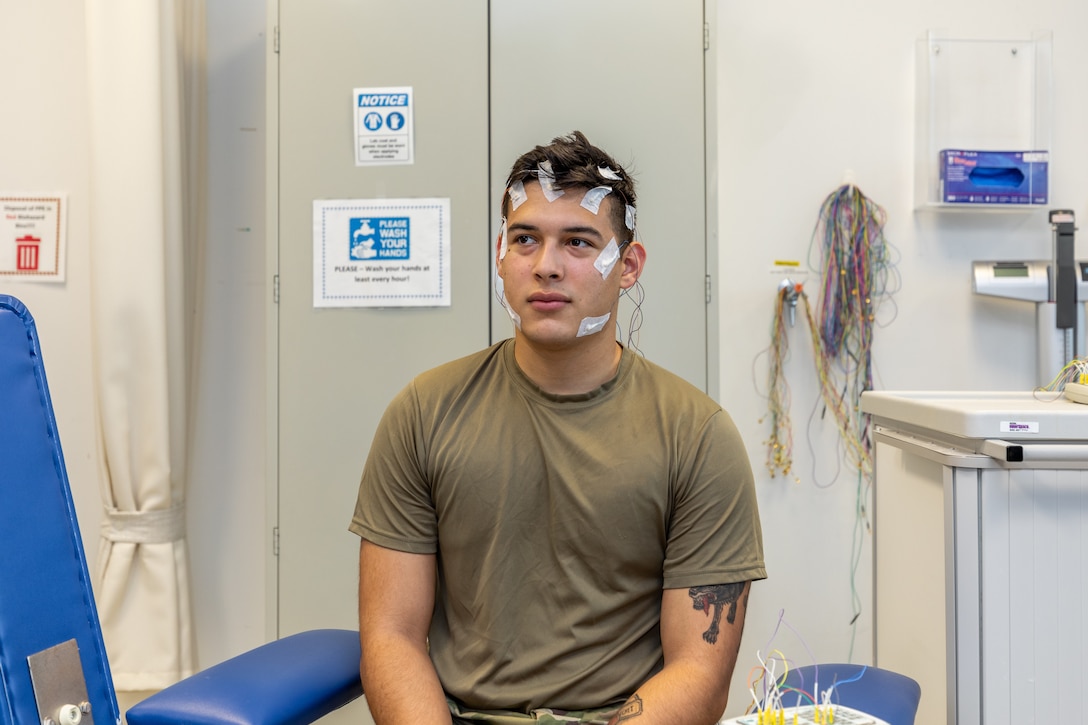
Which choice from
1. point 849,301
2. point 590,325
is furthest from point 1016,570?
point 849,301

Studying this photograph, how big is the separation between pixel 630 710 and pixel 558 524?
10.6 inches

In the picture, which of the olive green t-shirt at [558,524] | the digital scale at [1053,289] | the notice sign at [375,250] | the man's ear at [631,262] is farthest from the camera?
the digital scale at [1053,289]

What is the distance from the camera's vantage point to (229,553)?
287 centimetres

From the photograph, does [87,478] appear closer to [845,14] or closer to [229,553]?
[229,553]

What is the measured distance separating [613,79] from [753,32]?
784mm

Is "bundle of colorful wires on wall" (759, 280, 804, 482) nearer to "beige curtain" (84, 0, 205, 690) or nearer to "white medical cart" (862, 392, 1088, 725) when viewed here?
"white medical cart" (862, 392, 1088, 725)

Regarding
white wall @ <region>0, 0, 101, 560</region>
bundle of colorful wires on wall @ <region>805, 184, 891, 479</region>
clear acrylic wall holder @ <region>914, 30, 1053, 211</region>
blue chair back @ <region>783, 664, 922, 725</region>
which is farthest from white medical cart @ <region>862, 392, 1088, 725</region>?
white wall @ <region>0, 0, 101, 560</region>

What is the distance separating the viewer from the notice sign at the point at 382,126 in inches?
88.0

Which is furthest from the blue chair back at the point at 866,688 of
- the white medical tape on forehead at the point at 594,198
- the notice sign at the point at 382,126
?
the notice sign at the point at 382,126

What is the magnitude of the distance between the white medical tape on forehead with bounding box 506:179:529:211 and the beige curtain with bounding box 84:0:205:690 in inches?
51.8

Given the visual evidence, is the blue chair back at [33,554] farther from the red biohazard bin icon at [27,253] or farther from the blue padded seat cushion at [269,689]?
the red biohazard bin icon at [27,253]

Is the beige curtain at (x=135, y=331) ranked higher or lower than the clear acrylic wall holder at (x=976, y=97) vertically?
lower

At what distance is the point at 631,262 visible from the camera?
1.48 m

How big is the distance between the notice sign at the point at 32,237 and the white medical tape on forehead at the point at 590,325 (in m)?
2.09
